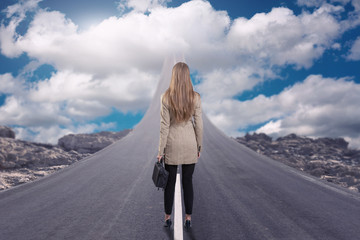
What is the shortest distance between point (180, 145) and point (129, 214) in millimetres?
1495

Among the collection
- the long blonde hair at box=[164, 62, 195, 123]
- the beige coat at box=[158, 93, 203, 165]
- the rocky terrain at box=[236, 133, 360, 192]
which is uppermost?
the long blonde hair at box=[164, 62, 195, 123]

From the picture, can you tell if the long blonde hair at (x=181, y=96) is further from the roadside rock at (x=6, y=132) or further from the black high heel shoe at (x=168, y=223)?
the roadside rock at (x=6, y=132)

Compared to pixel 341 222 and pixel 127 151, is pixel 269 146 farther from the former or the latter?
pixel 341 222

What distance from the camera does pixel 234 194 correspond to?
5.40 meters

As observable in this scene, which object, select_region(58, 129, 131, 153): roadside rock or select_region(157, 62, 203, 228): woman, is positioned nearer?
select_region(157, 62, 203, 228): woman

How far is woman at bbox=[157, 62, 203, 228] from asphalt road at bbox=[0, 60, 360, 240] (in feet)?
2.08

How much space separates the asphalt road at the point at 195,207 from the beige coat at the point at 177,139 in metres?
0.98

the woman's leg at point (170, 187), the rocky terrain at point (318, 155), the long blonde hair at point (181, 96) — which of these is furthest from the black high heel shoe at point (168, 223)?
the rocky terrain at point (318, 155)

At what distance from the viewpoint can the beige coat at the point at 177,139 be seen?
369 centimetres

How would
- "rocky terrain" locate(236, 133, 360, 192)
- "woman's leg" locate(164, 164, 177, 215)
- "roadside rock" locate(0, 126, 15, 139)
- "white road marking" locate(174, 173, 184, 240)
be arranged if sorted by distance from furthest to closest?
"roadside rock" locate(0, 126, 15, 139), "rocky terrain" locate(236, 133, 360, 192), "woman's leg" locate(164, 164, 177, 215), "white road marking" locate(174, 173, 184, 240)

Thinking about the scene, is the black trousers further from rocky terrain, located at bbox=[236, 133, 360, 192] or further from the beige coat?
rocky terrain, located at bbox=[236, 133, 360, 192]

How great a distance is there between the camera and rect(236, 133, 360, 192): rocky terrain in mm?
10562

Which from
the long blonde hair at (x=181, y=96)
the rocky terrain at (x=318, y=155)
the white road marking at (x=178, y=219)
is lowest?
the white road marking at (x=178, y=219)

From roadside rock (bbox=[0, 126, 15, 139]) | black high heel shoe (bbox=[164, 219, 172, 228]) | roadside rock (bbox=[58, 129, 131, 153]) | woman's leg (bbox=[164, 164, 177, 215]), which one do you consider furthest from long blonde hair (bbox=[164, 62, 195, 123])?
roadside rock (bbox=[0, 126, 15, 139])
